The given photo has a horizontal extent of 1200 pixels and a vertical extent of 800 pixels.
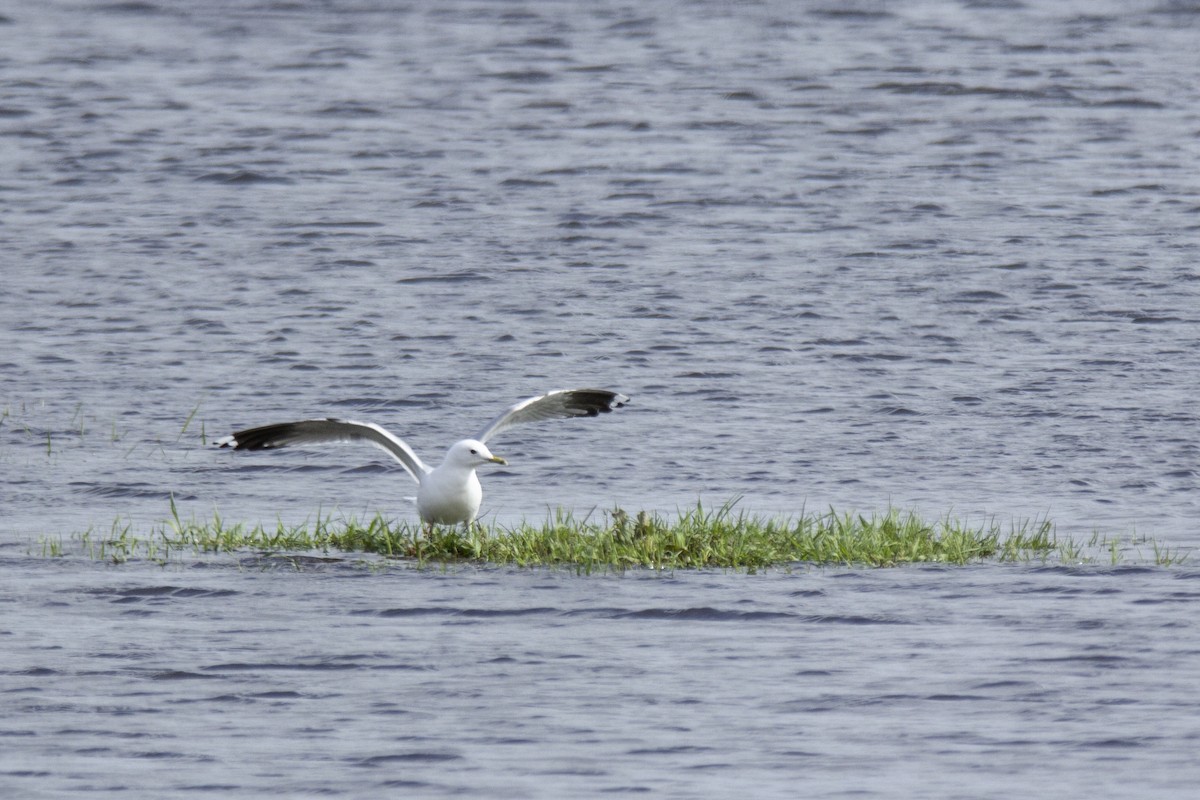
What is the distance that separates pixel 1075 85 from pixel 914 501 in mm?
25889

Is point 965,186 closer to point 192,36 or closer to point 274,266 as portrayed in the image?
point 274,266

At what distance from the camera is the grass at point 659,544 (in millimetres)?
13141

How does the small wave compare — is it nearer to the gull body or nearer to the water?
the water

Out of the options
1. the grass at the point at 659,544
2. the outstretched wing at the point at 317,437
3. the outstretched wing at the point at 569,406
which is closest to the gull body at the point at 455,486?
the grass at the point at 659,544

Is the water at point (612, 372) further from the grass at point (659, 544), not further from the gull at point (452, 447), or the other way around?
the gull at point (452, 447)

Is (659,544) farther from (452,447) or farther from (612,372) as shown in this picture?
(612,372)

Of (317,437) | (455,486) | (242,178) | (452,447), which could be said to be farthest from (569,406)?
(242,178)

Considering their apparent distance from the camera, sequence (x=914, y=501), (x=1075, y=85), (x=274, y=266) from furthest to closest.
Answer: (x=1075, y=85)
(x=274, y=266)
(x=914, y=501)

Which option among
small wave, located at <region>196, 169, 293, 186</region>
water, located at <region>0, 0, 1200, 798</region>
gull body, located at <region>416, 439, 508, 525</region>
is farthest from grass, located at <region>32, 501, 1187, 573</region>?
small wave, located at <region>196, 169, 293, 186</region>

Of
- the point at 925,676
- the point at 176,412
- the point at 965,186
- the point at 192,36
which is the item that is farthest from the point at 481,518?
the point at 192,36

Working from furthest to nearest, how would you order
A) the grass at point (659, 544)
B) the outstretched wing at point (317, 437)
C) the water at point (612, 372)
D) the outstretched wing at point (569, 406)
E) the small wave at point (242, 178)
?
the small wave at point (242, 178), the outstretched wing at point (569, 406), the outstretched wing at point (317, 437), the grass at point (659, 544), the water at point (612, 372)

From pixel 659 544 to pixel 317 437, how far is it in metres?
2.60

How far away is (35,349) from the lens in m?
21.9

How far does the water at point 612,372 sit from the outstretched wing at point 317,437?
0.97 m
